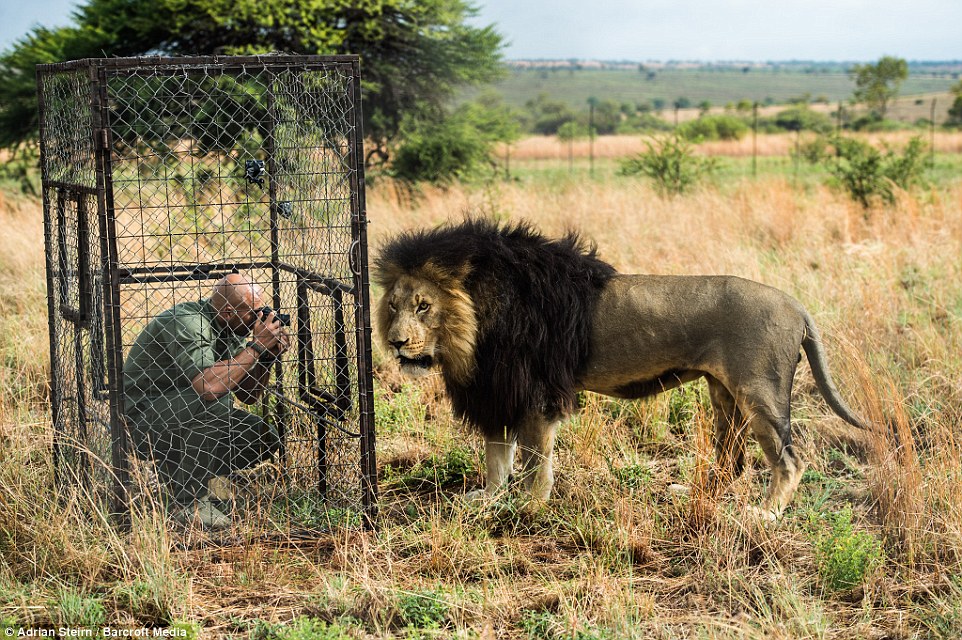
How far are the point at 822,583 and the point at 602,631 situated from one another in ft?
3.50

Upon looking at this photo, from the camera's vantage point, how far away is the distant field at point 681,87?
5379 inches

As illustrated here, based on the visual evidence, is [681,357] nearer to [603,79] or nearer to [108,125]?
[108,125]

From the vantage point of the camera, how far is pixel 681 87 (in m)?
152

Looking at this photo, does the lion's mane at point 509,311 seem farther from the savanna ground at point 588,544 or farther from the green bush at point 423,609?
the green bush at point 423,609

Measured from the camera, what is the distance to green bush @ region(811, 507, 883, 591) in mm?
4125

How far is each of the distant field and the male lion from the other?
405 feet

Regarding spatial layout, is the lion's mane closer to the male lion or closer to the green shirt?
the male lion

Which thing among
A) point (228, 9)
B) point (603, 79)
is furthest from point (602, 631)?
point (603, 79)

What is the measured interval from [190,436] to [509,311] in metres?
1.78

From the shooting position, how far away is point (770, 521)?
459 centimetres

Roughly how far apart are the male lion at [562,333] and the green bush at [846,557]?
0.43 m

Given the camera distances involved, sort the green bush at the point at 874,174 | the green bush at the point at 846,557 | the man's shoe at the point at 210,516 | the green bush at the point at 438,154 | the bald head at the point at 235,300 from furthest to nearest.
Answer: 1. the green bush at the point at 438,154
2. the green bush at the point at 874,174
3. the bald head at the point at 235,300
4. the man's shoe at the point at 210,516
5. the green bush at the point at 846,557

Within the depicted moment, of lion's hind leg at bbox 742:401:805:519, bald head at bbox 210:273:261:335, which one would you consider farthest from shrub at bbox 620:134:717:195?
bald head at bbox 210:273:261:335

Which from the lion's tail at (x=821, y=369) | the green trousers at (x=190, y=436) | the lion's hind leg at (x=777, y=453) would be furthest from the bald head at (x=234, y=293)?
the lion's tail at (x=821, y=369)
